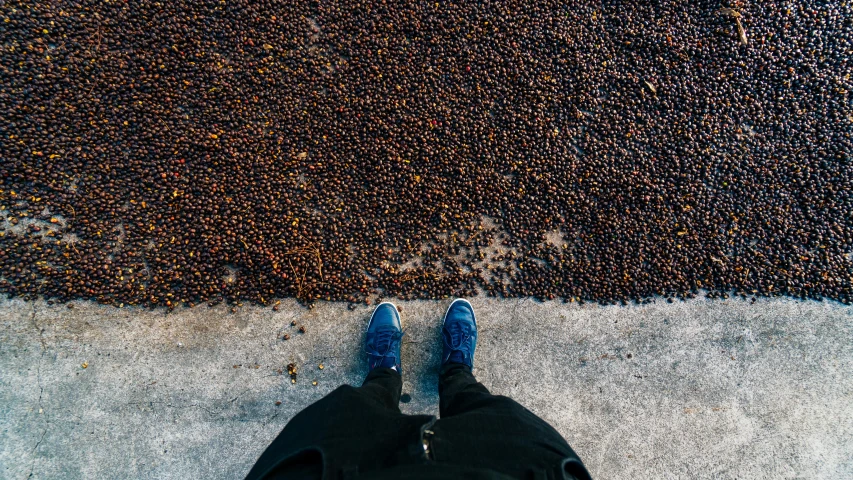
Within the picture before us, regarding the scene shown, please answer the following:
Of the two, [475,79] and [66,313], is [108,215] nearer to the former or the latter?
[66,313]

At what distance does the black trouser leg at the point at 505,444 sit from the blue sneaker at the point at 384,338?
2.72 feet

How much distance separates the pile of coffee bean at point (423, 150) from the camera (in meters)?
2.85

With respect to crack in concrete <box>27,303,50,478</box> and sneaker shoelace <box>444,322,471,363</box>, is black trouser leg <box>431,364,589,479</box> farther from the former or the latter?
crack in concrete <box>27,303,50,478</box>

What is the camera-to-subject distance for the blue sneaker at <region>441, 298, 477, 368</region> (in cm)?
284

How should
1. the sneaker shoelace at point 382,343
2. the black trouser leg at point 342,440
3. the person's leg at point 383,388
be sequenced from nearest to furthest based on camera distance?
the black trouser leg at point 342,440, the person's leg at point 383,388, the sneaker shoelace at point 382,343

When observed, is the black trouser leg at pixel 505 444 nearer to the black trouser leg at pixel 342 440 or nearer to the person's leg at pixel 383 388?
the black trouser leg at pixel 342 440

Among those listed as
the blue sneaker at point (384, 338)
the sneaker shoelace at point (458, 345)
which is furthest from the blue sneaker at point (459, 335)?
the blue sneaker at point (384, 338)

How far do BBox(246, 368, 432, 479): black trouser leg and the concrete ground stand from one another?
3.11 feet

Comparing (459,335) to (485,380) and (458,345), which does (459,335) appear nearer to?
(458,345)

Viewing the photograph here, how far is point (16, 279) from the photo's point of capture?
2.82m

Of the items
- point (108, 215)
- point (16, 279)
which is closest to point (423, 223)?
point (108, 215)

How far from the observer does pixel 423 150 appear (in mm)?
2943

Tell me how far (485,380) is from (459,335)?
42cm

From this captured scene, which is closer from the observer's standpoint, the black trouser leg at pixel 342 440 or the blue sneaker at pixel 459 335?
the black trouser leg at pixel 342 440
